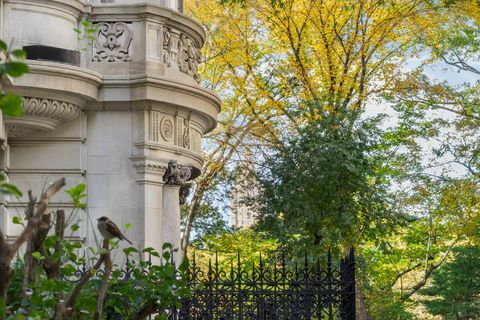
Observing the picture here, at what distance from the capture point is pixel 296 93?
2955 cm

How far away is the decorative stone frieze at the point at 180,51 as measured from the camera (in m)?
15.2

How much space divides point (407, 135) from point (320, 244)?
10556mm

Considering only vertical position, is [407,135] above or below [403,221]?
above

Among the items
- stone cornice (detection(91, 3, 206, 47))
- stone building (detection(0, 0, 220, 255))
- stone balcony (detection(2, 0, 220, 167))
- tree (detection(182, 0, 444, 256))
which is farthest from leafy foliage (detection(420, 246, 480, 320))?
stone cornice (detection(91, 3, 206, 47))

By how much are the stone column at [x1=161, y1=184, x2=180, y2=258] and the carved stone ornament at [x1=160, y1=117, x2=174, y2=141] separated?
0.73m

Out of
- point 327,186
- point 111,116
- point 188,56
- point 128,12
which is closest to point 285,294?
point 111,116

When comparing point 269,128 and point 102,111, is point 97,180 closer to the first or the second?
point 102,111

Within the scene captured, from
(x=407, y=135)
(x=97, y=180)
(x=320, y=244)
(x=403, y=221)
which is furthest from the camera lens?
(x=407, y=135)

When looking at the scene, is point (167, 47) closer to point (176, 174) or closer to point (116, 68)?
point (116, 68)

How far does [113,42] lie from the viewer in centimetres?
1489

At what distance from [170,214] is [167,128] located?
1.25m

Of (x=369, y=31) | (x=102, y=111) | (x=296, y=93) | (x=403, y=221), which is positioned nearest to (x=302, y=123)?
(x=296, y=93)

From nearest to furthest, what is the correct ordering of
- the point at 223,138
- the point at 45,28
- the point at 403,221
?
the point at 45,28 → the point at 403,221 → the point at 223,138

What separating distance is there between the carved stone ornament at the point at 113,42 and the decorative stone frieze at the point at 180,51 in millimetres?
555
